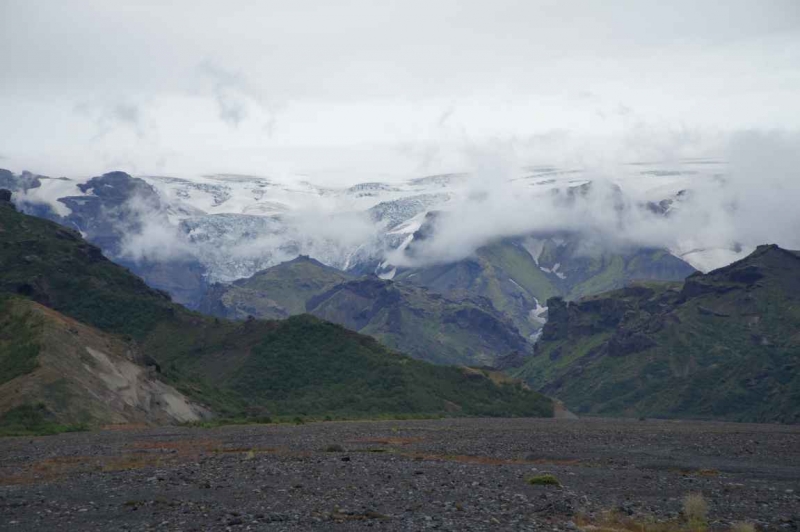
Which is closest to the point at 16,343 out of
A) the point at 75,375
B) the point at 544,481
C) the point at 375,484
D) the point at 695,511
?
the point at 75,375

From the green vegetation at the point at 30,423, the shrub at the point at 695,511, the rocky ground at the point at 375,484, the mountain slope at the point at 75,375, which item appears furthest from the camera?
the mountain slope at the point at 75,375

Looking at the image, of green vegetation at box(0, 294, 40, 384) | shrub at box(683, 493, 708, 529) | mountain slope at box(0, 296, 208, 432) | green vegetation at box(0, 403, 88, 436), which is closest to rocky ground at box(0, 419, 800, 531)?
shrub at box(683, 493, 708, 529)

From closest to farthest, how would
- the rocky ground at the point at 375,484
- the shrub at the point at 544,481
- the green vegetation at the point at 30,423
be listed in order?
the rocky ground at the point at 375,484
the shrub at the point at 544,481
the green vegetation at the point at 30,423

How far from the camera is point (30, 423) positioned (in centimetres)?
11344

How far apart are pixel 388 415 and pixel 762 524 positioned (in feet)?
456

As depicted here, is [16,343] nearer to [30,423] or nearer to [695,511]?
[30,423]

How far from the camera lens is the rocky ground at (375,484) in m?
43.7

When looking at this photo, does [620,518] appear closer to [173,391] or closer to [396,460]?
[396,460]

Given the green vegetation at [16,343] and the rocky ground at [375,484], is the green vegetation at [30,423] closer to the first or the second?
the green vegetation at [16,343]

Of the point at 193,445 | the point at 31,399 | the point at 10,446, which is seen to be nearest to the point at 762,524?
the point at 193,445

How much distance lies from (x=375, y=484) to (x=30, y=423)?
70.8 metres

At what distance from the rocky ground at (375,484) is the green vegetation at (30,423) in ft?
43.4

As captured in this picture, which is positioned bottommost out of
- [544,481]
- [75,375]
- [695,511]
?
[75,375]

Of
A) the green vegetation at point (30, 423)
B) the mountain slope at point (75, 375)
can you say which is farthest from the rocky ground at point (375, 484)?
the mountain slope at point (75, 375)
